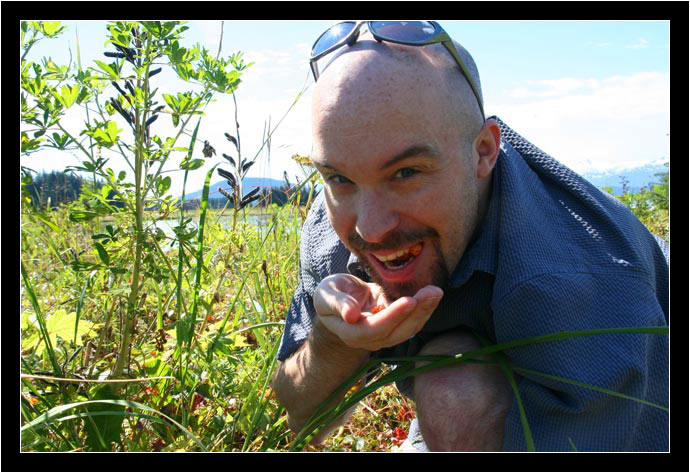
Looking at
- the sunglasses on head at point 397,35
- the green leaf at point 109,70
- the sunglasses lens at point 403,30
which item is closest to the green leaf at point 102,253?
the green leaf at point 109,70

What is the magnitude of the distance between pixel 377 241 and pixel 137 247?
0.76 meters

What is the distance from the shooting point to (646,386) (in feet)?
5.38

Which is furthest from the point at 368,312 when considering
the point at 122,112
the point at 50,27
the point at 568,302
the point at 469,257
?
the point at 50,27

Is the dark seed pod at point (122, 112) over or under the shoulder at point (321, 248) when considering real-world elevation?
over

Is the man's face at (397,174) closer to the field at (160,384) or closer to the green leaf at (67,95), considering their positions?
the field at (160,384)

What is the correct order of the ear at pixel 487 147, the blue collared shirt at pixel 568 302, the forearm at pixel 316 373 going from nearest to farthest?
1. the blue collared shirt at pixel 568 302
2. the ear at pixel 487 147
3. the forearm at pixel 316 373

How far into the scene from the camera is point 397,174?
1776 mm

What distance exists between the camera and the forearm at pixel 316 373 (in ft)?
6.88

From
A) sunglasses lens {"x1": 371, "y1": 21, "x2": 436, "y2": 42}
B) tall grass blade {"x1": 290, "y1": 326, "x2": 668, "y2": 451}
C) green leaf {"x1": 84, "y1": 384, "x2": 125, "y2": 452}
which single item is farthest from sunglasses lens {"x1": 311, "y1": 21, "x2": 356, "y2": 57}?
green leaf {"x1": 84, "y1": 384, "x2": 125, "y2": 452}

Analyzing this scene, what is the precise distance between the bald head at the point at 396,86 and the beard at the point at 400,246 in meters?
0.34

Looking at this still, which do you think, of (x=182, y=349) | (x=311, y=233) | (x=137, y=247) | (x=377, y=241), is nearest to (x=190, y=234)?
(x=137, y=247)

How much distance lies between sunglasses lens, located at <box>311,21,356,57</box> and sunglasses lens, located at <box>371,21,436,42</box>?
0.10 m

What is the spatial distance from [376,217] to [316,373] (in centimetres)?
71
